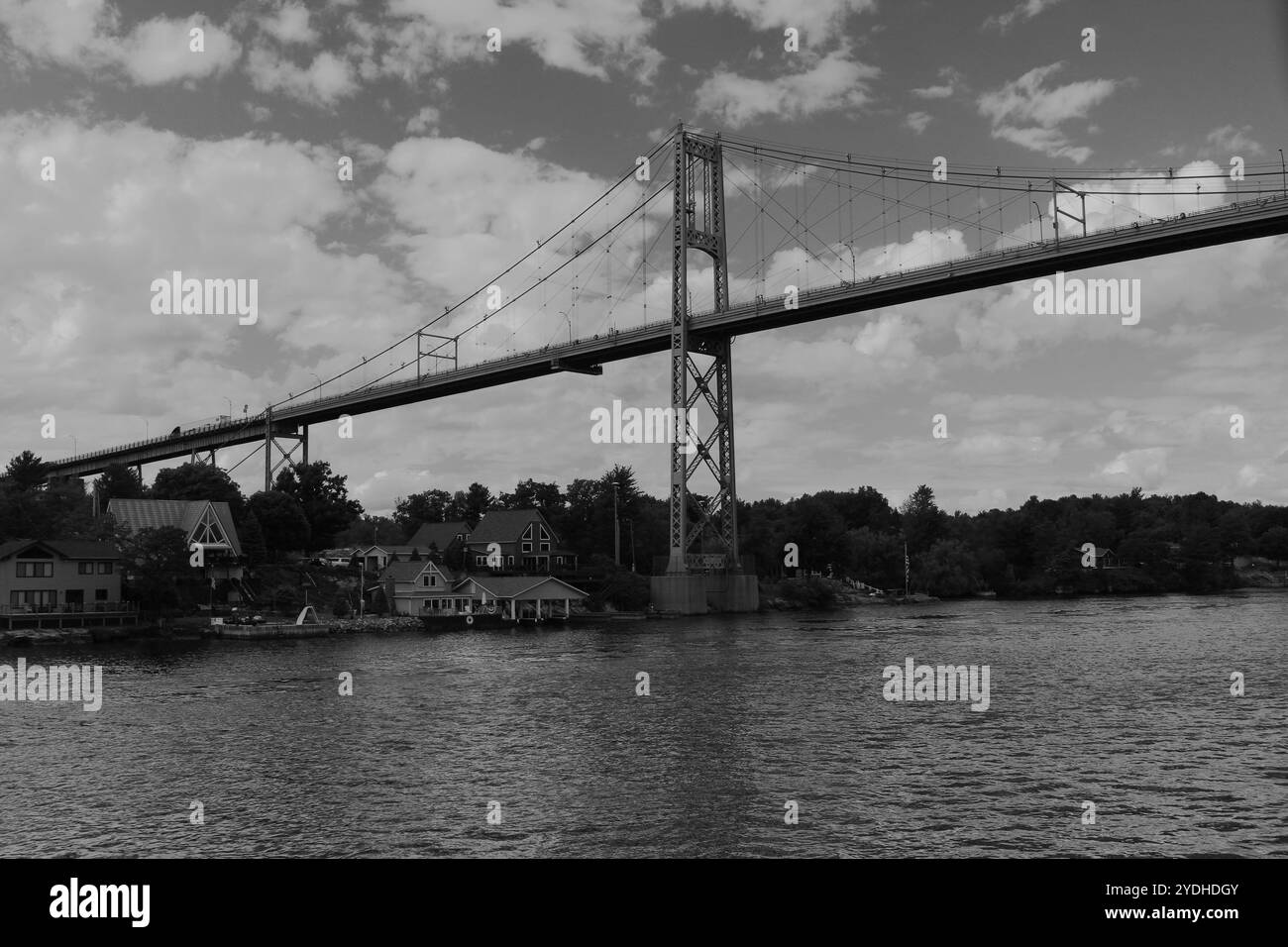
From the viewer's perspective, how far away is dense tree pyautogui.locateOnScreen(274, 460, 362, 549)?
283 feet

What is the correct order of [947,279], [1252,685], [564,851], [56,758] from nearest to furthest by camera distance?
1. [564,851]
2. [56,758]
3. [1252,685]
4. [947,279]

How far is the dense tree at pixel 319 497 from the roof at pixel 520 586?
2072cm

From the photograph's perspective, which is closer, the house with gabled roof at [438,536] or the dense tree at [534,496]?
the house with gabled roof at [438,536]

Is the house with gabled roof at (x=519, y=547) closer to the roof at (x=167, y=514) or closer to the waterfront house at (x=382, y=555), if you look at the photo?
the waterfront house at (x=382, y=555)

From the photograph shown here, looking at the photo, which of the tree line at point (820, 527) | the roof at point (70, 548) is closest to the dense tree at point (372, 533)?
the tree line at point (820, 527)

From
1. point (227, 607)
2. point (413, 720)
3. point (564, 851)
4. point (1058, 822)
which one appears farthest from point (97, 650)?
point (1058, 822)

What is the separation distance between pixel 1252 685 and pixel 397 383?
269ft

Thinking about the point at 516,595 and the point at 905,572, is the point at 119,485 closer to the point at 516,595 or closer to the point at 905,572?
the point at 516,595

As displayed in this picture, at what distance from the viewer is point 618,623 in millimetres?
68375

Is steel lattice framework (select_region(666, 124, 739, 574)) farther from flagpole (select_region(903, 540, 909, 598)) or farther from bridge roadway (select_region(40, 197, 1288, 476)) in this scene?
flagpole (select_region(903, 540, 909, 598))

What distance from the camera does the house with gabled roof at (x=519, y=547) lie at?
292 feet
